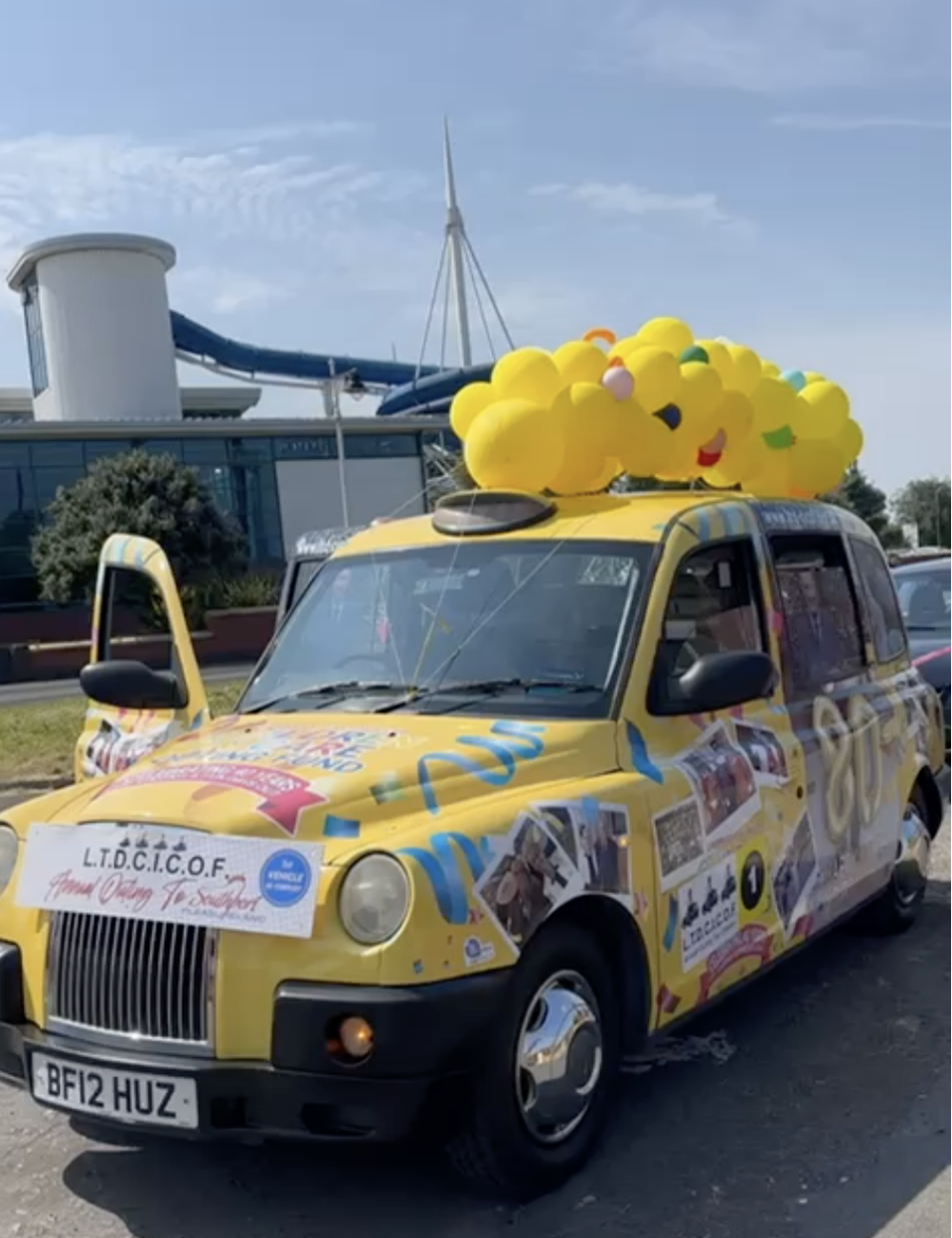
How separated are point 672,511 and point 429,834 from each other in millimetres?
1894

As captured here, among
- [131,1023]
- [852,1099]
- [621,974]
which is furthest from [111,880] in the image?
[852,1099]

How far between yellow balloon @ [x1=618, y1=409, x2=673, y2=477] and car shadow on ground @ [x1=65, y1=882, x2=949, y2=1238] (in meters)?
2.27

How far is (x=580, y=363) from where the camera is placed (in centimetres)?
594

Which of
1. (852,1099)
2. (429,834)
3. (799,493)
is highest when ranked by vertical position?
(799,493)

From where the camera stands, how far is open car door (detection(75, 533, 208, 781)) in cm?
551

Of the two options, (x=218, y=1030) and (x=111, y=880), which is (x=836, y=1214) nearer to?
(x=218, y=1030)

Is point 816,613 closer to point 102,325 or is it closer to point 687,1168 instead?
point 687,1168

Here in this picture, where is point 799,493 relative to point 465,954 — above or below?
above

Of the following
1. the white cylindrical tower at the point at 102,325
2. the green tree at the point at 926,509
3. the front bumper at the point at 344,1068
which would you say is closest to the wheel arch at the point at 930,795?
the front bumper at the point at 344,1068

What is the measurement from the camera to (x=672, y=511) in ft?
16.5

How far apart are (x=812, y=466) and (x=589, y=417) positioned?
1443mm

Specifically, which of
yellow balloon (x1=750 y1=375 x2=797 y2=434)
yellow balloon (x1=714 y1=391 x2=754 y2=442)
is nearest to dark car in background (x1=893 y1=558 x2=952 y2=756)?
yellow balloon (x1=750 y1=375 x2=797 y2=434)

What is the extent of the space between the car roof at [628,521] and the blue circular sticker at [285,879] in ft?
6.01

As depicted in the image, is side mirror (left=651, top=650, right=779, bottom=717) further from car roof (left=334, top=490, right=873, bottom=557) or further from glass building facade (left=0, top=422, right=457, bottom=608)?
glass building facade (left=0, top=422, right=457, bottom=608)
